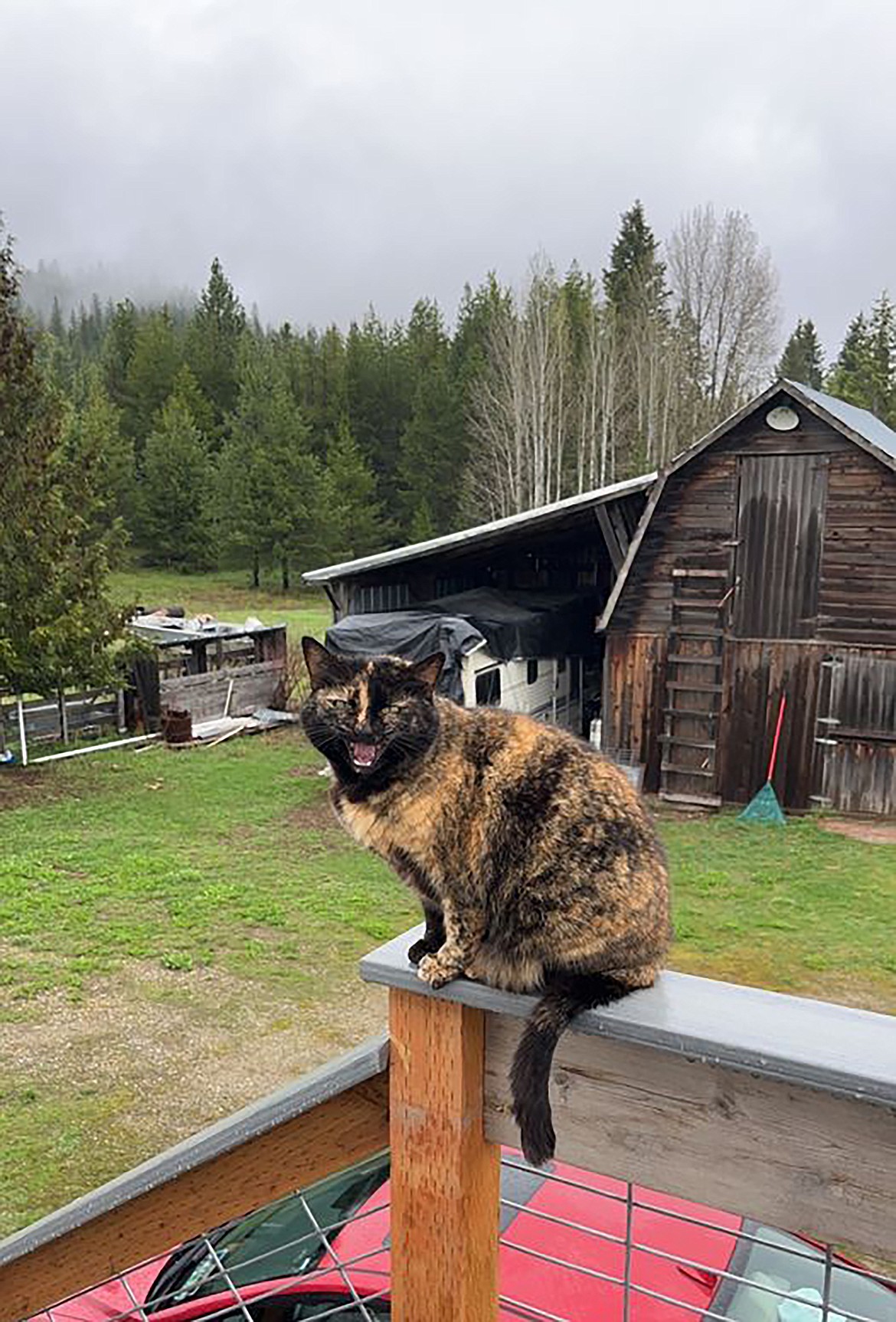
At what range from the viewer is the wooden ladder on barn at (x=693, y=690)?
14.2m

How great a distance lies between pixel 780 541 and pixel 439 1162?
13362 millimetres

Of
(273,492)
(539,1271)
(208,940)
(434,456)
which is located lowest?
(208,940)

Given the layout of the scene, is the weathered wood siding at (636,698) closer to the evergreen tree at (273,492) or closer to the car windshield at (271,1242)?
the car windshield at (271,1242)

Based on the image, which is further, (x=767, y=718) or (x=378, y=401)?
(x=378, y=401)

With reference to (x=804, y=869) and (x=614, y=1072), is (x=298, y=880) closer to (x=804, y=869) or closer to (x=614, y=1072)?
(x=804, y=869)

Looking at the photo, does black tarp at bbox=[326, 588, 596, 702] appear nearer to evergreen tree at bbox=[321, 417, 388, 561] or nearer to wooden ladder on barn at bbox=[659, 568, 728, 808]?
wooden ladder on barn at bbox=[659, 568, 728, 808]

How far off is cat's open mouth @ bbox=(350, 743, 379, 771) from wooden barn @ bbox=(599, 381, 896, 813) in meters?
12.6

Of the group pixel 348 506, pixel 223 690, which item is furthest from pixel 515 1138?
pixel 348 506

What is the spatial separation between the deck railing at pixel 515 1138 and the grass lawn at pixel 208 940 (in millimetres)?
4293

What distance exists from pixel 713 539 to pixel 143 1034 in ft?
34.2

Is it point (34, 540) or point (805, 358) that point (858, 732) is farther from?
point (805, 358)

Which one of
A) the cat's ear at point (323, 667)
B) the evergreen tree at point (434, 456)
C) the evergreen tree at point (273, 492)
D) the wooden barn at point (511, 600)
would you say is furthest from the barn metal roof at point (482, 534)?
→ the evergreen tree at point (434, 456)

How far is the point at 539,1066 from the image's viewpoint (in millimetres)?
1360

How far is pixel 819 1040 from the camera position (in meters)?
1.15
